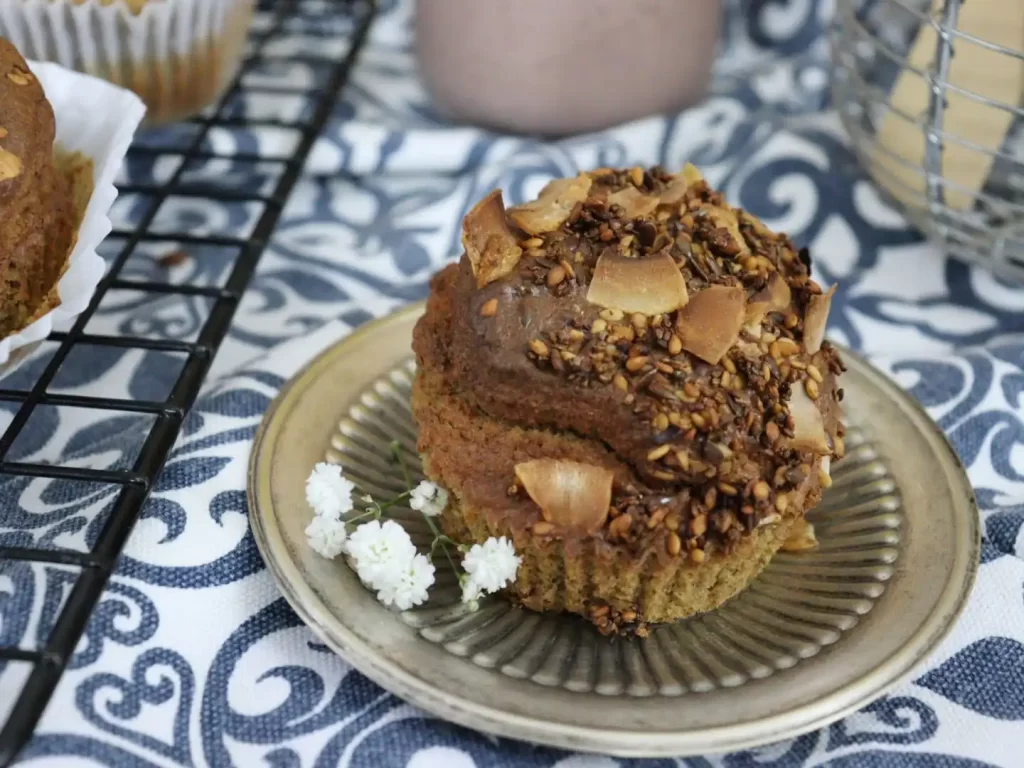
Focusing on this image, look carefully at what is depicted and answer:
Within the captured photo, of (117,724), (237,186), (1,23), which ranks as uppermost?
(1,23)

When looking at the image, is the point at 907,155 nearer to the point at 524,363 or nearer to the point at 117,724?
the point at 524,363

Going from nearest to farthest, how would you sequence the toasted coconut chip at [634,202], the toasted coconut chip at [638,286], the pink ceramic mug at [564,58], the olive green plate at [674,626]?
the olive green plate at [674,626], the toasted coconut chip at [638,286], the toasted coconut chip at [634,202], the pink ceramic mug at [564,58]

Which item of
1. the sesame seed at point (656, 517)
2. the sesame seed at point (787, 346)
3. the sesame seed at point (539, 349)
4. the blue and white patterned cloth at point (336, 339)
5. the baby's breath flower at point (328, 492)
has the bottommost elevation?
the blue and white patterned cloth at point (336, 339)

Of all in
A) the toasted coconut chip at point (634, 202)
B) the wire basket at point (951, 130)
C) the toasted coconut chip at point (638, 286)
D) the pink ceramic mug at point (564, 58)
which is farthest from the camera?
the pink ceramic mug at point (564, 58)

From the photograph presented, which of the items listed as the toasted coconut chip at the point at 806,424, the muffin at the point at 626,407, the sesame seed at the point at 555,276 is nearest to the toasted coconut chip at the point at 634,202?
the muffin at the point at 626,407

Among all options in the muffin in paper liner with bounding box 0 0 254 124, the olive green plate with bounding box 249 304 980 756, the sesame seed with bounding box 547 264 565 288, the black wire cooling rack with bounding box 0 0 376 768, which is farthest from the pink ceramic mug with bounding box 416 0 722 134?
the sesame seed with bounding box 547 264 565 288

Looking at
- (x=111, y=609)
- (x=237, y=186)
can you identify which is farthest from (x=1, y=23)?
(x=111, y=609)

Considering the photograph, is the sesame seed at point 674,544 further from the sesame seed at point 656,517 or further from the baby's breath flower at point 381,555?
the baby's breath flower at point 381,555

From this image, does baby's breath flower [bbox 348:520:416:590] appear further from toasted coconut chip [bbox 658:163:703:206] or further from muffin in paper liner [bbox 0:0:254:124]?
muffin in paper liner [bbox 0:0:254:124]
